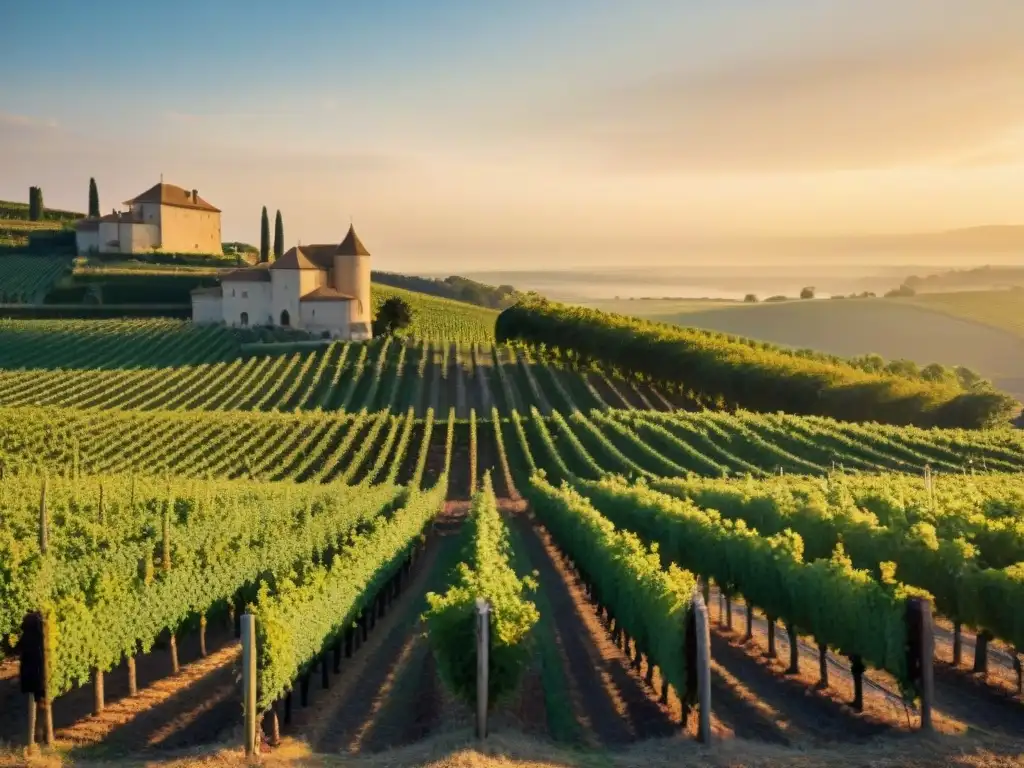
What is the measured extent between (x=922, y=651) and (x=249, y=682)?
7879 millimetres

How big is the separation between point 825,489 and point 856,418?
3385 cm

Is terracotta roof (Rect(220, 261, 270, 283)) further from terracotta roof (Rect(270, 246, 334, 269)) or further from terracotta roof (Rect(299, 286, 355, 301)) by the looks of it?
terracotta roof (Rect(299, 286, 355, 301))

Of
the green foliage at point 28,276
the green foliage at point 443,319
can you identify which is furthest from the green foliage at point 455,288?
the green foliage at point 28,276

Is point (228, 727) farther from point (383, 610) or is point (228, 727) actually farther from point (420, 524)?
point (420, 524)

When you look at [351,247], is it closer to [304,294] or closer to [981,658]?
[304,294]

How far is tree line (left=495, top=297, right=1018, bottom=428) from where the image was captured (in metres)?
56.6

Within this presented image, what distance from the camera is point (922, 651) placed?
36.5ft

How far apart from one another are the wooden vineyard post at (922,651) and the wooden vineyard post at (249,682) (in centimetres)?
774

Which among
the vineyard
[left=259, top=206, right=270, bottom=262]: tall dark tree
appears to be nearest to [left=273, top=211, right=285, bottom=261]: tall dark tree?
[left=259, top=206, right=270, bottom=262]: tall dark tree

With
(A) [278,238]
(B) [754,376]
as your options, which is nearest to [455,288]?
(A) [278,238]

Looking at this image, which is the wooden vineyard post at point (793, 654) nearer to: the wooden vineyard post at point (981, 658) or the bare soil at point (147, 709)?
the wooden vineyard post at point (981, 658)

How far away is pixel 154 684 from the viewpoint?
1565cm

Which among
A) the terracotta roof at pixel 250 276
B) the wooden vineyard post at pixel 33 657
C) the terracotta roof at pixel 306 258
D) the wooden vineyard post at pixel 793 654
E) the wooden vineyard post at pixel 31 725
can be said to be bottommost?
the wooden vineyard post at pixel 793 654

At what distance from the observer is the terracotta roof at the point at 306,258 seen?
273ft
